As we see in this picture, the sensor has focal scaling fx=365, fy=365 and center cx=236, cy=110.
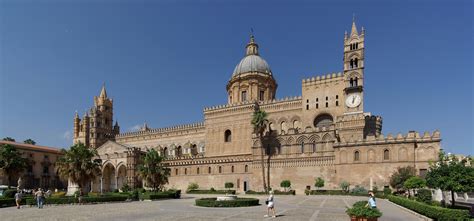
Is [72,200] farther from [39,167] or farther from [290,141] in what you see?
[39,167]

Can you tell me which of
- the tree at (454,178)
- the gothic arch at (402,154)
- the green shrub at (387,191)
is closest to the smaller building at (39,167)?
the green shrub at (387,191)

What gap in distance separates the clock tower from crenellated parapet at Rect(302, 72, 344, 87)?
8.46 feet

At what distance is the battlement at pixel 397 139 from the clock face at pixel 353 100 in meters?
5.83

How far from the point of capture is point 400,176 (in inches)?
1641

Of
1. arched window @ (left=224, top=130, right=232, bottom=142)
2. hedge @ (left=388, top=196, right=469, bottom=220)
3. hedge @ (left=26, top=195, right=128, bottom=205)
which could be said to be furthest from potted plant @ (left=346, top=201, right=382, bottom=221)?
arched window @ (left=224, top=130, right=232, bottom=142)

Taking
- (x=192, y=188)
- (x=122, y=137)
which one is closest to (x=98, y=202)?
(x=192, y=188)

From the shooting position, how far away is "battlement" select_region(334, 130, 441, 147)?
1750 inches

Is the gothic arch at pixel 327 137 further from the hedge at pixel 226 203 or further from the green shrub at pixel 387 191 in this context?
the hedge at pixel 226 203

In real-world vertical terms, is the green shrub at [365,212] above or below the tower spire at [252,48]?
below

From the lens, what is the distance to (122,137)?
8294 cm

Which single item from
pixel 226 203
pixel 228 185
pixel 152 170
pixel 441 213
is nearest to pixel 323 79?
pixel 228 185

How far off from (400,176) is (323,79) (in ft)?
67.6

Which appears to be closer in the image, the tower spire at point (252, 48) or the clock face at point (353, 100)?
the clock face at point (353, 100)

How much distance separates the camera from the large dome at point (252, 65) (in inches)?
2694
